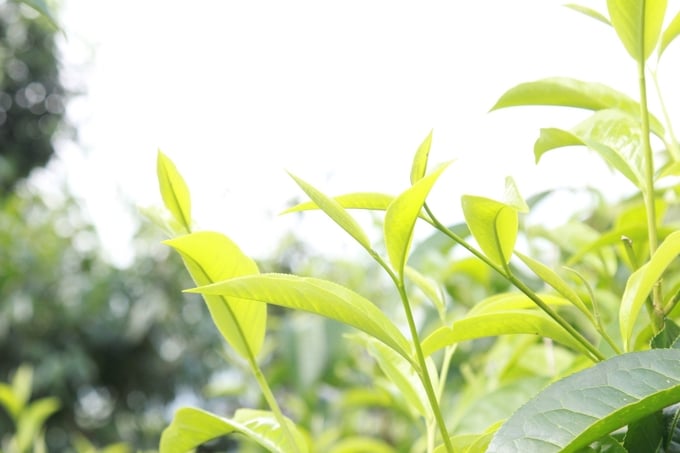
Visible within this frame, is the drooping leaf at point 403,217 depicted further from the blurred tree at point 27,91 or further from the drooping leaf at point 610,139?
the blurred tree at point 27,91

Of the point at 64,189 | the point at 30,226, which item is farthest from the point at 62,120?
the point at 30,226

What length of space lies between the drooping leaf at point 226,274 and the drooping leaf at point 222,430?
0.08 ft

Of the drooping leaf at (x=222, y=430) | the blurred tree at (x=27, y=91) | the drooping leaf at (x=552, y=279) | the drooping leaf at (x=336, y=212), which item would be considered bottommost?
the blurred tree at (x=27, y=91)

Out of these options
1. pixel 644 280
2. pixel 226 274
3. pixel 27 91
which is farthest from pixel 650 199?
→ pixel 27 91

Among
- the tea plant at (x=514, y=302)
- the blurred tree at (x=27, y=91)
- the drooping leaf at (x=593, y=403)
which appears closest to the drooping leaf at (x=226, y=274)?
the tea plant at (x=514, y=302)

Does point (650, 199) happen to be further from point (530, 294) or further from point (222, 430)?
point (222, 430)

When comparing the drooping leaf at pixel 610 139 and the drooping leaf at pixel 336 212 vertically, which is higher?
the drooping leaf at pixel 610 139

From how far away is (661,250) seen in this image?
219mm

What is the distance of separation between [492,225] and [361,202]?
5 centimetres

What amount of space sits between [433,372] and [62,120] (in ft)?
23.2

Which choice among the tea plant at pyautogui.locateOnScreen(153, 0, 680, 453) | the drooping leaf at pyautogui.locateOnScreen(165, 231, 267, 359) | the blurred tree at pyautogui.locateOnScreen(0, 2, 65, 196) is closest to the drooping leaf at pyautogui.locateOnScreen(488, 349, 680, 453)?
the tea plant at pyautogui.locateOnScreen(153, 0, 680, 453)

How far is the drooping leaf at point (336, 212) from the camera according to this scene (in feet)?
0.70

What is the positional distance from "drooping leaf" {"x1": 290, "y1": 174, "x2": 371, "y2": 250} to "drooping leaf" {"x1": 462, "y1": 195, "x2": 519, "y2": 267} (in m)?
0.03

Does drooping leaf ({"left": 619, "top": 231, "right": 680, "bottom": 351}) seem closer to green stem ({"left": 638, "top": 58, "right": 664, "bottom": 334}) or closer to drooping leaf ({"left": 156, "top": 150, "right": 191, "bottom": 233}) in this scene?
green stem ({"left": 638, "top": 58, "right": 664, "bottom": 334})
